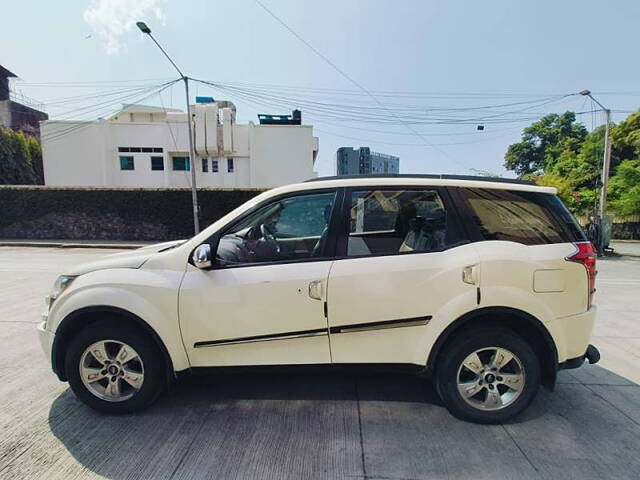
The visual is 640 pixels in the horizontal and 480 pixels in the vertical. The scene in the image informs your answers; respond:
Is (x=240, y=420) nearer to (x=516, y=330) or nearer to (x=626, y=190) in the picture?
(x=516, y=330)

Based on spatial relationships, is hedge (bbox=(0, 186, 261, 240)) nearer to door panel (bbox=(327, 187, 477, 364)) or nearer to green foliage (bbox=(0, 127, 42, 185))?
door panel (bbox=(327, 187, 477, 364))

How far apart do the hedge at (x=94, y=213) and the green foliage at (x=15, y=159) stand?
757 inches

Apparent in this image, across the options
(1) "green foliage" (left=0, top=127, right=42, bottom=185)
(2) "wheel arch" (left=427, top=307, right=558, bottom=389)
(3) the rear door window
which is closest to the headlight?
(3) the rear door window

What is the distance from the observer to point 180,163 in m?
27.7

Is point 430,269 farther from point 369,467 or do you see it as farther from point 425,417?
point 369,467

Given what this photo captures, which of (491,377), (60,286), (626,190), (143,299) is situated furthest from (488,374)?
(626,190)

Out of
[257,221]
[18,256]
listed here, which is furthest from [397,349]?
[18,256]

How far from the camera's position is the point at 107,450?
2.35 meters

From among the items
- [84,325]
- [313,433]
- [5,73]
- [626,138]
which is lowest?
[313,433]

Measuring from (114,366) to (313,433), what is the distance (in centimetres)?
163

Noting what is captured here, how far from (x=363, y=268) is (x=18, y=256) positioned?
14107 mm

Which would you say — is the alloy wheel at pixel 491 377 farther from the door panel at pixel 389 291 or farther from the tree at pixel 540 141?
the tree at pixel 540 141

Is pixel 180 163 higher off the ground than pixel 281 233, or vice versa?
pixel 180 163

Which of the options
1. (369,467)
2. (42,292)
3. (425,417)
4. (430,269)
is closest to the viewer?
(369,467)
